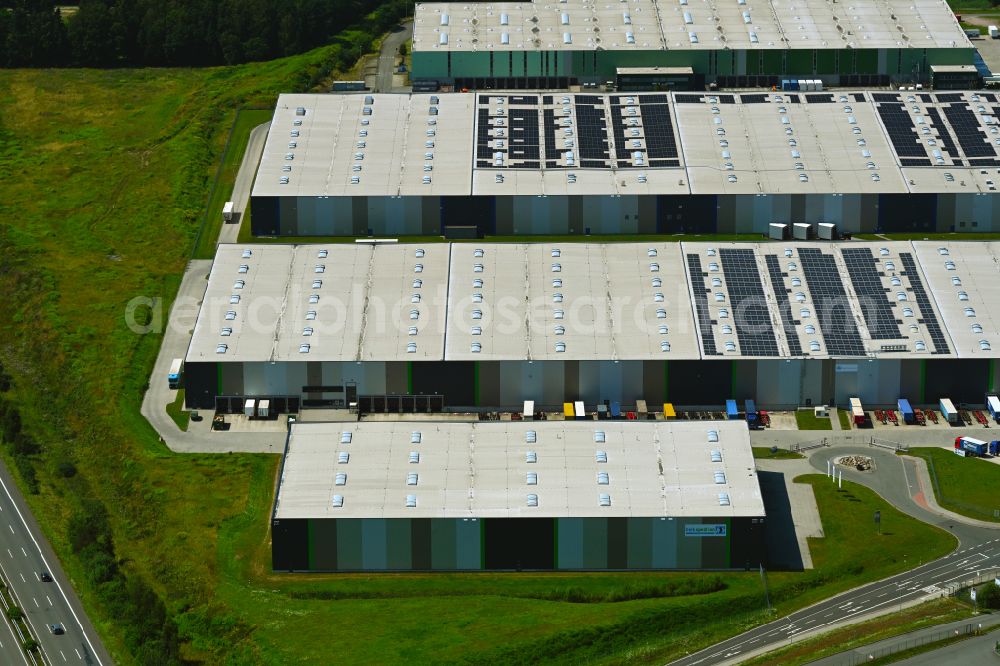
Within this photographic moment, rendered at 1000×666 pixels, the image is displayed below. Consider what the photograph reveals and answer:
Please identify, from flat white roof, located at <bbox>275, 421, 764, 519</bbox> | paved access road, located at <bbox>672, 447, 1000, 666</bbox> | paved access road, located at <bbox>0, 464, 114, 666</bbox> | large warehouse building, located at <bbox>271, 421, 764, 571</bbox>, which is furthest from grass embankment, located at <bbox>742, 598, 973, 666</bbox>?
paved access road, located at <bbox>0, 464, 114, 666</bbox>

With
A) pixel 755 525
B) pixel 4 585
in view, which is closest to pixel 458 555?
pixel 755 525

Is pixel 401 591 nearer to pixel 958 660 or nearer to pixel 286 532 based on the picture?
pixel 286 532

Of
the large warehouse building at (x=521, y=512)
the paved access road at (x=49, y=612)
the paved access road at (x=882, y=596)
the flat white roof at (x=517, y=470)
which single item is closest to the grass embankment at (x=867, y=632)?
the paved access road at (x=882, y=596)

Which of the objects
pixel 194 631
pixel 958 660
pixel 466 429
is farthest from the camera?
pixel 466 429

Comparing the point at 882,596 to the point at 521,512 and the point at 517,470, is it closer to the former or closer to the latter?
the point at 521,512

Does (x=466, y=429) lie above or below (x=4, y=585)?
above

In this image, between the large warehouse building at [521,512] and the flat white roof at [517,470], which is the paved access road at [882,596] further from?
the flat white roof at [517,470]

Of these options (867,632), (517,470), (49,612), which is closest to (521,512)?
(517,470)
